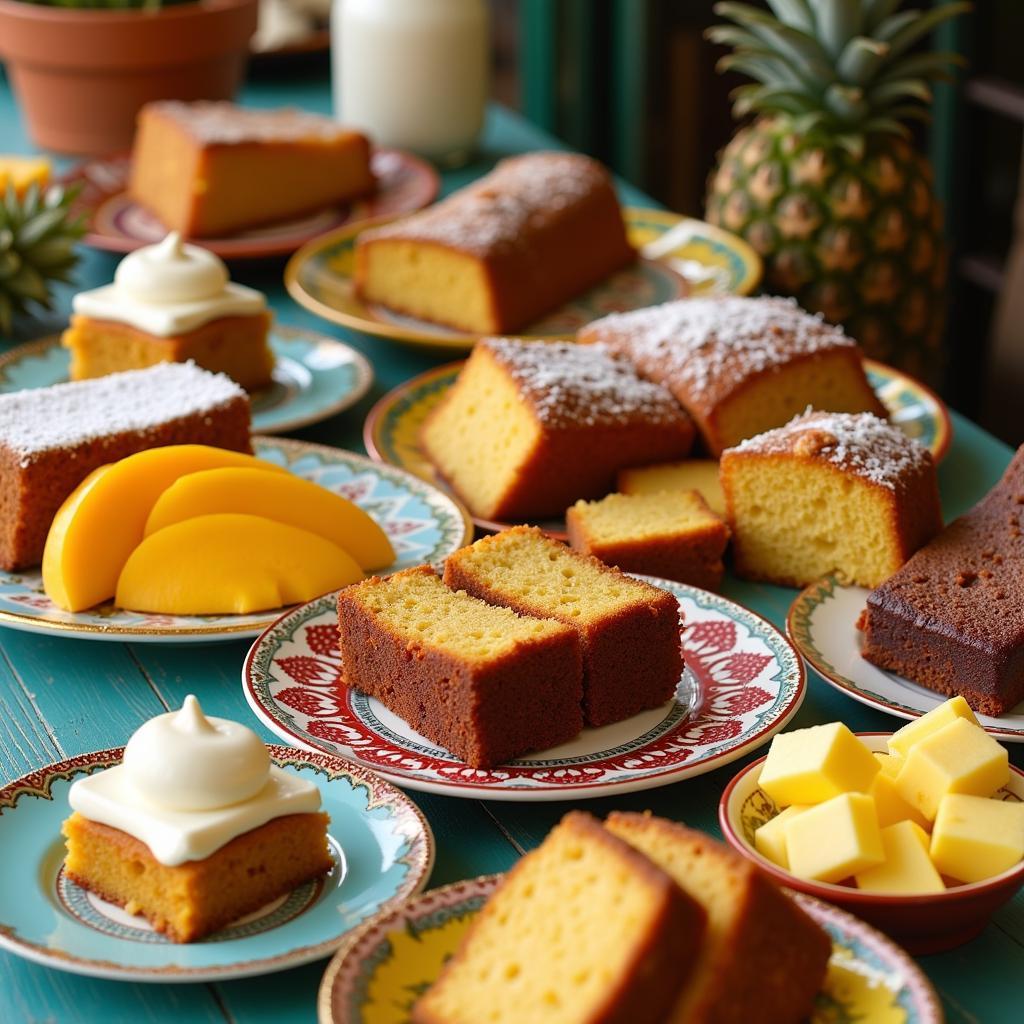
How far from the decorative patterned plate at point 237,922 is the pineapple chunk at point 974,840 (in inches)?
14.2

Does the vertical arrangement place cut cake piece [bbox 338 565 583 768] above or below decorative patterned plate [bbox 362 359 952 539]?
above

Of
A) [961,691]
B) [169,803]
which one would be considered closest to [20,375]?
[169,803]

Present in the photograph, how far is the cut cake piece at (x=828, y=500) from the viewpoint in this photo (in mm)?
1574

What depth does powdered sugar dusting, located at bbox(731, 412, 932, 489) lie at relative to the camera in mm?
1578

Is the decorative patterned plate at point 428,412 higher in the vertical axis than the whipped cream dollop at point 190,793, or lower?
lower

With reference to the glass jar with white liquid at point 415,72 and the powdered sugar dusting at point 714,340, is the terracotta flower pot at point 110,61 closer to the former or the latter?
the glass jar with white liquid at point 415,72

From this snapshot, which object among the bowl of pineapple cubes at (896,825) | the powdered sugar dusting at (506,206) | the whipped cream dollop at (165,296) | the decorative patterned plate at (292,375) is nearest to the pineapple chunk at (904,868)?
the bowl of pineapple cubes at (896,825)

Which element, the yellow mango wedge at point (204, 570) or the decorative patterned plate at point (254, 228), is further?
the decorative patterned plate at point (254, 228)

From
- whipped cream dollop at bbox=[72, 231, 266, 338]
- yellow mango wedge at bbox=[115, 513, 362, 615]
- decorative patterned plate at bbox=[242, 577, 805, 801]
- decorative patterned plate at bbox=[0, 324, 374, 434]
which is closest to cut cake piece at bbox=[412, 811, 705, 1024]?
decorative patterned plate at bbox=[242, 577, 805, 801]

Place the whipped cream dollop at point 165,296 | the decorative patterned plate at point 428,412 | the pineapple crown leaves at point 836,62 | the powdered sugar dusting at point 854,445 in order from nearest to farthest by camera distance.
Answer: the powdered sugar dusting at point 854,445, the decorative patterned plate at point 428,412, the whipped cream dollop at point 165,296, the pineapple crown leaves at point 836,62

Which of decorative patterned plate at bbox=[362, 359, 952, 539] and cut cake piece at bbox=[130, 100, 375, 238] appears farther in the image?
cut cake piece at bbox=[130, 100, 375, 238]

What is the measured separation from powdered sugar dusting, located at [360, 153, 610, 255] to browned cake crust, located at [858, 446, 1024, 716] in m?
0.97

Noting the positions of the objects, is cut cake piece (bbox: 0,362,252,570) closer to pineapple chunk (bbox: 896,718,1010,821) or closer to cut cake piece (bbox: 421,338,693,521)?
cut cake piece (bbox: 421,338,693,521)

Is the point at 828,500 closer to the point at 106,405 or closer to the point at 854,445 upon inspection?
the point at 854,445
